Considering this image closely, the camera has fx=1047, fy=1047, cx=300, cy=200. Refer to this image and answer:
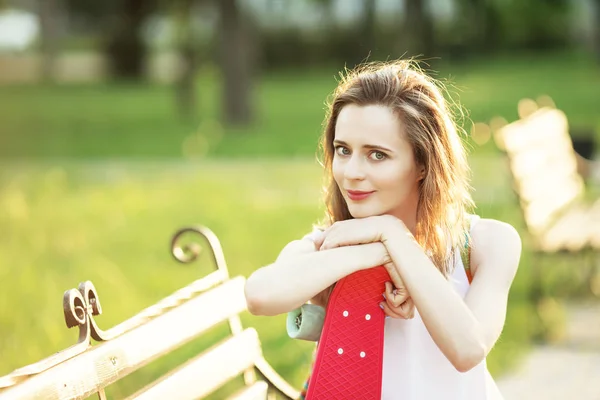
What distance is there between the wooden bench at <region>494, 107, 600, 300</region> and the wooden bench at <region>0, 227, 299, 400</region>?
348 centimetres

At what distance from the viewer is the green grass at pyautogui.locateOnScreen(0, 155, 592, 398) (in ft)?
18.8

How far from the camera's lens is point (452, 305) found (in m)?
2.26

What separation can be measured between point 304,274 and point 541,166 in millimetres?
5117

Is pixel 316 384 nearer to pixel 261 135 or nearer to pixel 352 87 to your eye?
pixel 352 87

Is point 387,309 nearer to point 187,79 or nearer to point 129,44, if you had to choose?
point 187,79

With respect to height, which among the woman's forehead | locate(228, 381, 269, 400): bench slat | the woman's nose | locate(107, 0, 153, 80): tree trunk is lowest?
locate(228, 381, 269, 400): bench slat

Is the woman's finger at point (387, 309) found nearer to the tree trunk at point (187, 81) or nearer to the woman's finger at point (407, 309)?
the woman's finger at point (407, 309)

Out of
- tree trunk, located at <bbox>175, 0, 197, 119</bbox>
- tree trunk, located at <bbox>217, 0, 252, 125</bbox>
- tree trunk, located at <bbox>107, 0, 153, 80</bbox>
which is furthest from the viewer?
tree trunk, located at <bbox>107, 0, 153, 80</bbox>

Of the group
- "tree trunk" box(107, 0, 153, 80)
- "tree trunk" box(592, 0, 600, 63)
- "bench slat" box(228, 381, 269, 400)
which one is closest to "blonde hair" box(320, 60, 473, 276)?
"bench slat" box(228, 381, 269, 400)

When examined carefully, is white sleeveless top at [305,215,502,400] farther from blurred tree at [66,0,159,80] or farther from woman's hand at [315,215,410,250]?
blurred tree at [66,0,159,80]

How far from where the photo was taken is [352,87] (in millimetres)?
2418

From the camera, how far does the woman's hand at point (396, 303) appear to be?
2307mm

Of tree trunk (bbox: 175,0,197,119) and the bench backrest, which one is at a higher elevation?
tree trunk (bbox: 175,0,197,119)

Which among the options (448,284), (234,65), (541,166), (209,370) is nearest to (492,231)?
(448,284)
